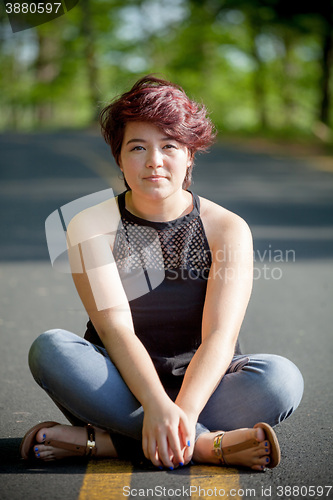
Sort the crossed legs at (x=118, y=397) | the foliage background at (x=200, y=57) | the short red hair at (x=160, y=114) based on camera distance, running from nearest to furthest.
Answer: the crossed legs at (x=118, y=397) → the short red hair at (x=160, y=114) → the foliage background at (x=200, y=57)

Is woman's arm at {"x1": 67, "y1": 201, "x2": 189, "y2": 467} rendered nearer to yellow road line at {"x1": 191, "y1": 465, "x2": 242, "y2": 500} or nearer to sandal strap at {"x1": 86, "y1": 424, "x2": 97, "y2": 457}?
yellow road line at {"x1": 191, "y1": 465, "x2": 242, "y2": 500}

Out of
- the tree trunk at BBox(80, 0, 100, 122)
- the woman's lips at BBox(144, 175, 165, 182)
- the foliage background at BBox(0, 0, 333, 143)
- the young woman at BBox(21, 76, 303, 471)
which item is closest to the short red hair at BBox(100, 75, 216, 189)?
the young woman at BBox(21, 76, 303, 471)

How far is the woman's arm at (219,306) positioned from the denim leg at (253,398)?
128 millimetres

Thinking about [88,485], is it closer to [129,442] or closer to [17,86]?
[129,442]

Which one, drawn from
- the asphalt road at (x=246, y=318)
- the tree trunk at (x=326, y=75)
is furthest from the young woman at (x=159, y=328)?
the tree trunk at (x=326, y=75)

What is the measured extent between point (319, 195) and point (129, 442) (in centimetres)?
1143

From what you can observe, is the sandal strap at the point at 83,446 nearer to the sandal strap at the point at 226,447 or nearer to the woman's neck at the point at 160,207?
the sandal strap at the point at 226,447

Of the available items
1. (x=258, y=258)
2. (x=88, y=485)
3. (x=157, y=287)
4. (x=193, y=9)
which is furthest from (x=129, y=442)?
(x=193, y=9)

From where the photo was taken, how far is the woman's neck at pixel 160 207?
3350mm

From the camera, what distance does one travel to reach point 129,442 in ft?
10.5

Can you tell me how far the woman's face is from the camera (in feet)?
10.7

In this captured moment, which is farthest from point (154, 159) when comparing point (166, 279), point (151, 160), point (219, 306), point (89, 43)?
point (89, 43)

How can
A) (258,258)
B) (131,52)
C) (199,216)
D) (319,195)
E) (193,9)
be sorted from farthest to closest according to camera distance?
1. (131,52)
2. (193,9)
3. (319,195)
4. (258,258)
5. (199,216)

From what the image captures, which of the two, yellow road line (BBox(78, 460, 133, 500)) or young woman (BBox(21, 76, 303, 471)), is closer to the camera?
yellow road line (BBox(78, 460, 133, 500))
